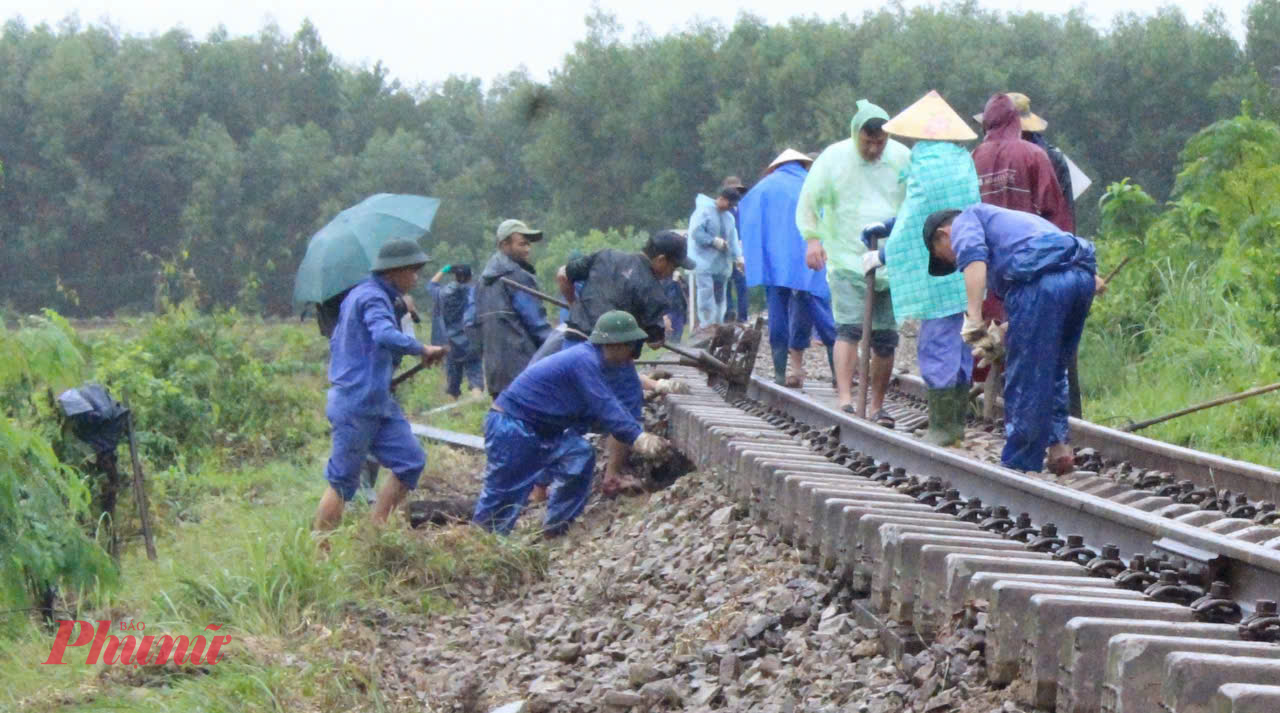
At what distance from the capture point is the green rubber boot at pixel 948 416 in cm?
809

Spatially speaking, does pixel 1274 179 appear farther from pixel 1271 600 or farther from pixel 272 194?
pixel 272 194

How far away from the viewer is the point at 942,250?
7.39 metres

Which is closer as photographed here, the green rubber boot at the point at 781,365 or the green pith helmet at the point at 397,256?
the green pith helmet at the point at 397,256

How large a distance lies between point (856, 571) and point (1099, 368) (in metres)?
7.47

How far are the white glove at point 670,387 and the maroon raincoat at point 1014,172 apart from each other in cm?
218

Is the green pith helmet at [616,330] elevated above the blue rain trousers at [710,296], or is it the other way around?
the green pith helmet at [616,330]

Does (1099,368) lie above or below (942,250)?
Answer: below

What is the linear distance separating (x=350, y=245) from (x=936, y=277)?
3.38 m

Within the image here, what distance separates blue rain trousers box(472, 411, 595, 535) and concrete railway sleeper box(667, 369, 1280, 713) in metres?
1.33

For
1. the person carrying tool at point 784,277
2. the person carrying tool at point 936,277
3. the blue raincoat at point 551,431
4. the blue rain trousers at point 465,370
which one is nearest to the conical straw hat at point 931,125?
the person carrying tool at point 936,277

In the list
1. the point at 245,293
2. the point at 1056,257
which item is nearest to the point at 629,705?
the point at 1056,257

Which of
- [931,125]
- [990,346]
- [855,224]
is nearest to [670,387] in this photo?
[855,224]

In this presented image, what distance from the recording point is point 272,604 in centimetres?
639

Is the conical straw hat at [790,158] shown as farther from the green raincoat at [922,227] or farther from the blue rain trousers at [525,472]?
the blue rain trousers at [525,472]
